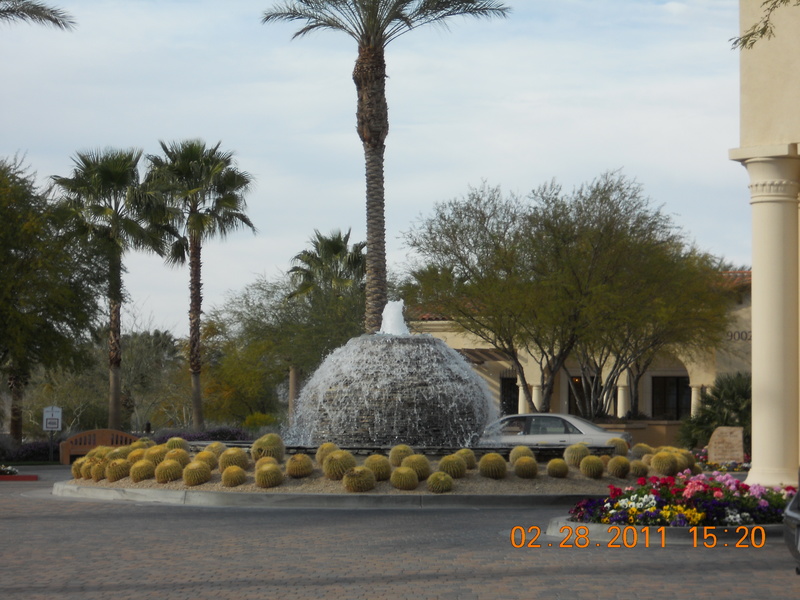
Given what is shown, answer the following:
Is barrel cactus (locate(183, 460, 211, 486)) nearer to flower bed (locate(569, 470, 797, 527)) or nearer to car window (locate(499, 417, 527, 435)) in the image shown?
flower bed (locate(569, 470, 797, 527))

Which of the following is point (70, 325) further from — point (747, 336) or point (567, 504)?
point (747, 336)

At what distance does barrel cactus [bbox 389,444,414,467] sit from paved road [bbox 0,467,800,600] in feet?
8.19

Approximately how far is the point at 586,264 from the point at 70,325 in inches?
596

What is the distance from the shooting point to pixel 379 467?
16750 mm

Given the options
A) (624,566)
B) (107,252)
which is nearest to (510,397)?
(107,252)

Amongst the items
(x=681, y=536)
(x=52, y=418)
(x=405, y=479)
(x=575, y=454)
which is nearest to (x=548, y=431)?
(x=575, y=454)

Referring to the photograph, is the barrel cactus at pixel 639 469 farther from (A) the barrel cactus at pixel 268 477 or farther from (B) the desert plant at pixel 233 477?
(B) the desert plant at pixel 233 477

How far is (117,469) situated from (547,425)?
985 centimetres

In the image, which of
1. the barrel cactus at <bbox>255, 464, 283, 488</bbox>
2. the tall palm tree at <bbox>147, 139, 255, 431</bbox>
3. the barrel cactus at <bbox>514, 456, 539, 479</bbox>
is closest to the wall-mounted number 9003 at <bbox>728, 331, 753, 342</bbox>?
the tall palm tree at <bbox>147, 139, 255, 431</bbox>

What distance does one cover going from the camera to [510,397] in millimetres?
49656

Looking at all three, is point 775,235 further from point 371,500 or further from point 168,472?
point 168,472

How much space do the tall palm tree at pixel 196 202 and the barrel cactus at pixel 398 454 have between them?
20.9 m

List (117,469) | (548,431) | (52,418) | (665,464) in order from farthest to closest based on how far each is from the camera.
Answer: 1. (52,418)
2. (548,431)
3. (117,469)
4. (665,464)

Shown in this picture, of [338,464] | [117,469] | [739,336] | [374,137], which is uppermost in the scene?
[374,137]
